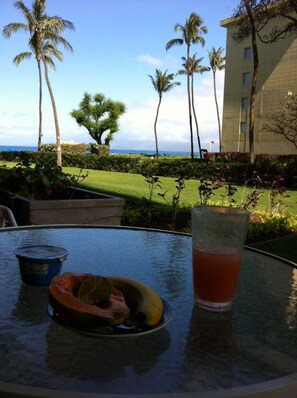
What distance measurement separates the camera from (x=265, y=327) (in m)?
0.99

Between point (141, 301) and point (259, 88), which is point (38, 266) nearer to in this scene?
point (141, 301)

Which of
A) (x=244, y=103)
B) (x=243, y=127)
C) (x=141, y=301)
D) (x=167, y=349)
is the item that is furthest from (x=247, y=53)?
(x=167, y=349)

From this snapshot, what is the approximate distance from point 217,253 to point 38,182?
165 inches

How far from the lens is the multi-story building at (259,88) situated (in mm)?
28922

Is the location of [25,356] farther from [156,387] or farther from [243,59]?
[243,59]

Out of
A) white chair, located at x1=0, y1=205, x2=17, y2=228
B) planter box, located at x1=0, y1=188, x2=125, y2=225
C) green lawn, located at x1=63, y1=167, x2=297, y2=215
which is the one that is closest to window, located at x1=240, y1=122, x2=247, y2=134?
green lawn, located at x1=63, y1=167, x2=297, y2=215

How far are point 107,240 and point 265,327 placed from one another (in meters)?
1.08

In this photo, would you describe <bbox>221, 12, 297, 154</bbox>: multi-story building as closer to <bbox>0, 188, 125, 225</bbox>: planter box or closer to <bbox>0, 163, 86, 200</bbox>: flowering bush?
<bbox>0, 163, 86, 200</bbox>: flowering bush

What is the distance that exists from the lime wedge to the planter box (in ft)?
10.6

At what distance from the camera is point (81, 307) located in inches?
33.0

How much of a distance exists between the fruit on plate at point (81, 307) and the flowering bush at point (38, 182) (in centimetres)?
399

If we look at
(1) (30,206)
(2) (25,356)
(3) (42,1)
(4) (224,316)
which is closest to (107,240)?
(4) (224,316)

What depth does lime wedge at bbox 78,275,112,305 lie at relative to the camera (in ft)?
2.95

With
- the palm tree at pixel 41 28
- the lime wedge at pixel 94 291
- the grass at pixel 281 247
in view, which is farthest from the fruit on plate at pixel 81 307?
the palm tree at pixel 41 28
